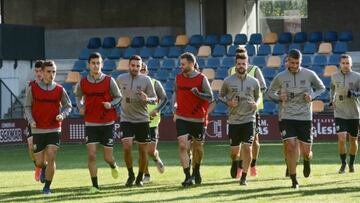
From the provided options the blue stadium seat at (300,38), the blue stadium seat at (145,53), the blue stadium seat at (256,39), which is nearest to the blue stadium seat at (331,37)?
the blue stadium seat at (300,38)

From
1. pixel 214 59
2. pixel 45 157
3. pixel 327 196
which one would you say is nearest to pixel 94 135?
pixel 45 157

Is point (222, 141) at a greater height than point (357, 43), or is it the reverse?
point (357, 43)

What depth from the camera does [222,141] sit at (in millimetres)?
31734

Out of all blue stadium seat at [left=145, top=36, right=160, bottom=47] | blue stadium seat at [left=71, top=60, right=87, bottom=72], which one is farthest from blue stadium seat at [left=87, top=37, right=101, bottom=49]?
blue stadium seat at [left=145, top=36, right=160, bottom=47]

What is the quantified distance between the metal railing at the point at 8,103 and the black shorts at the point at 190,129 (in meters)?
17.3

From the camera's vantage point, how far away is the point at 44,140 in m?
16.7

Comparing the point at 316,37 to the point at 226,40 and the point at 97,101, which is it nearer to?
the point at 226,40

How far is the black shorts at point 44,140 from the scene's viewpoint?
16.7 meters

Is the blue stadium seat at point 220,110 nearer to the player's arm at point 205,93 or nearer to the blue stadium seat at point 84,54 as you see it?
the blue stadium seat at point 84,54

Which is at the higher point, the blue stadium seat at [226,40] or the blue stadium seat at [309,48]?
the blue stadium seat at [226,40]

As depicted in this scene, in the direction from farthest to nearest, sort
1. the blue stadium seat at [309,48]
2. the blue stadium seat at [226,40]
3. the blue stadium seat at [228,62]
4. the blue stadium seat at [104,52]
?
the blue stadium seat at [104,52] < the blue stadium seat at [226,40] < the blue stadium seat at [309,48] < the blue stadium seat at [228,62]

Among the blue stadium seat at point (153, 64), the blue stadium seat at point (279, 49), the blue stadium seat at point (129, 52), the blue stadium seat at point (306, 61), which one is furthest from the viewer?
the blue stadium seat at point (129, 52)

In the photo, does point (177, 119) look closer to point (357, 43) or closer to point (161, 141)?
point (161, 141)

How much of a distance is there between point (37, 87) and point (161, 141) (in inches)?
617
